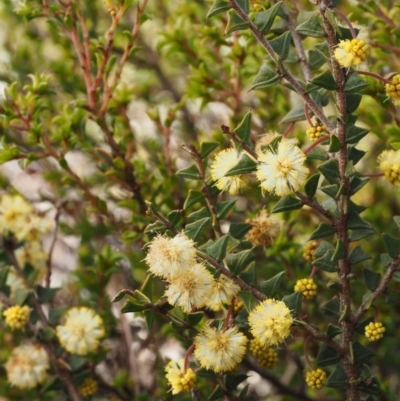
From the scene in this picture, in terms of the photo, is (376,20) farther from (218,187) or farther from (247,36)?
(218,187)

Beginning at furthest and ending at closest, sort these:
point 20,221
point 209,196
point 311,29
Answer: point 20,221 < point 209,196 < point 311,29

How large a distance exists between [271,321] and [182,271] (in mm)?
160

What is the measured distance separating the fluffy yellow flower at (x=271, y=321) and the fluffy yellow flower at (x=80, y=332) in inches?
19.4

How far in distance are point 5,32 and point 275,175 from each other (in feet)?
5.33

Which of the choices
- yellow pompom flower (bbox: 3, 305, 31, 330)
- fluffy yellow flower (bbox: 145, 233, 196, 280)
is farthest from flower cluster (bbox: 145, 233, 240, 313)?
yellow pompom flower (bbox: 3, 305, 31, 330)

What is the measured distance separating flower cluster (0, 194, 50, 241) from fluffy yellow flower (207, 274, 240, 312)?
689 mm

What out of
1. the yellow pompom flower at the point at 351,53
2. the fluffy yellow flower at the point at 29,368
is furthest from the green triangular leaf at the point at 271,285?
the fluffy yellow flower at the point at 29,368

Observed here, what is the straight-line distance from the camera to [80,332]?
131 centimetres

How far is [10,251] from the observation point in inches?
57.7

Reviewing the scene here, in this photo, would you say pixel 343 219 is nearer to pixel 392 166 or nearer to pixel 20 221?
pixel 392 166

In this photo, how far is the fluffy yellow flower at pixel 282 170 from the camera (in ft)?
3.00

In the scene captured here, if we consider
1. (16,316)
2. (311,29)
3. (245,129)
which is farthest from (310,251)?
(16,316)

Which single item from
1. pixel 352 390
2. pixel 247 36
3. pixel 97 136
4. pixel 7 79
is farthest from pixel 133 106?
pixel 352 390

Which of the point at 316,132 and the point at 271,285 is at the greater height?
the point at 316,132
